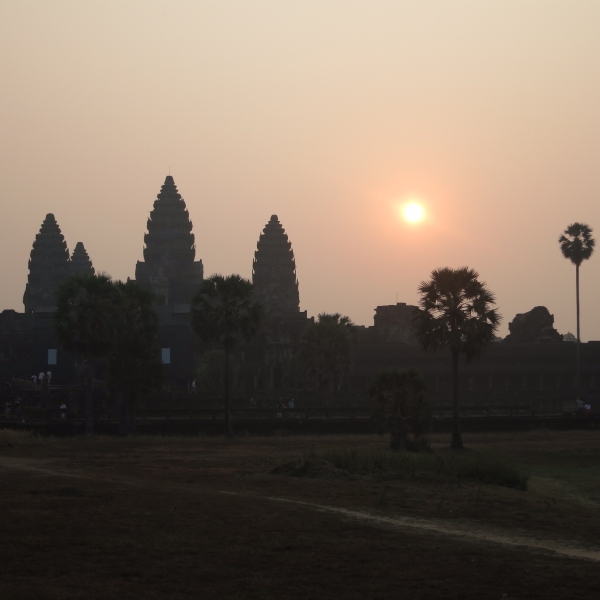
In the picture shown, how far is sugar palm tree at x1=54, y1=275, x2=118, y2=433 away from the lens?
45812mm

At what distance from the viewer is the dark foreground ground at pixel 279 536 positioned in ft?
48.0

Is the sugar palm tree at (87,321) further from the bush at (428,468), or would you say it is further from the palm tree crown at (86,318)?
the bush at (428,468)

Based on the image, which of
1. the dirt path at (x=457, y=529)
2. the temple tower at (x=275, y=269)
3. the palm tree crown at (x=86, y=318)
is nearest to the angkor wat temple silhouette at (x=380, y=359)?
the palm tree crown at (x=86, y=318)

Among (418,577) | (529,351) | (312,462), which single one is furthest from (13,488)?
(529,351)

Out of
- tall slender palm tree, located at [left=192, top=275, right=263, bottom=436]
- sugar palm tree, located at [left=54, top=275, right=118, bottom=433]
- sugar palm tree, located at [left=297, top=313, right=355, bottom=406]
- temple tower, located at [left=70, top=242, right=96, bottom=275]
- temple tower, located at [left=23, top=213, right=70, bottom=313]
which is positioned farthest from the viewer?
temple tower, located at [left=70, top=242, right=96, bottom=275]

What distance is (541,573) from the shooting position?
15297 mm

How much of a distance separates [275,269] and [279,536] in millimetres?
136503

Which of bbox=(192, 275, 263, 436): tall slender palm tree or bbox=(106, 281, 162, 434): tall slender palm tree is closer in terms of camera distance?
bbox=(106, 281, 162, 434): tall slender palm tree

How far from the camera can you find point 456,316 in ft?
136

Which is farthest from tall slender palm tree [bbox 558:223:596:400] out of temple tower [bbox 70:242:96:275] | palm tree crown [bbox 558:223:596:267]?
temple tower [bbox 70:242:96:275]

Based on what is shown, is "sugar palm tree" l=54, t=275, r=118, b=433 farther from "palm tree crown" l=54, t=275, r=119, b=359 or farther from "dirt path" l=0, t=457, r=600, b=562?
"dirt path" l=0, t=457, r=600, b=562

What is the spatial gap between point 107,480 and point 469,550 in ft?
39.6

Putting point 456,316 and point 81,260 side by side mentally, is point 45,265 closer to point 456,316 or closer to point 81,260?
point 81,260

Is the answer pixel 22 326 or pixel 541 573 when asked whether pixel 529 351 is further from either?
pixel 541 573
